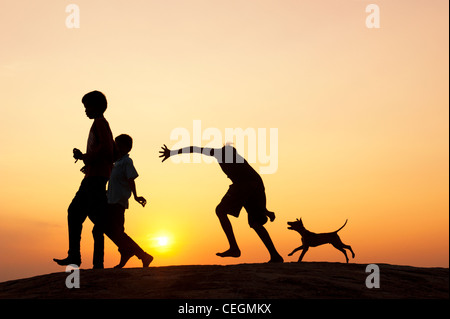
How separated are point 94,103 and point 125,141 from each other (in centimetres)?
120

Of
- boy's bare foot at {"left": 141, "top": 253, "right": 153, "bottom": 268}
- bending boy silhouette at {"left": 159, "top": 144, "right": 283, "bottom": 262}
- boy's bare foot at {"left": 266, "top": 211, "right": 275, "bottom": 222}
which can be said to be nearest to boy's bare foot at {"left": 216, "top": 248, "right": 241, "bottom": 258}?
bending boy silhouette at {"left": 159, "top": 144, "right": 283, "bottom": 262}

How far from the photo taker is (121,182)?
9.30 meters

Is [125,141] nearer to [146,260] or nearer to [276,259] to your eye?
[146,260]

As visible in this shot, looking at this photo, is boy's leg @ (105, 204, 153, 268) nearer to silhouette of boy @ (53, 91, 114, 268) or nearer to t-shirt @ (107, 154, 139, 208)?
t-shirt @ (107, 154, 139, 208)

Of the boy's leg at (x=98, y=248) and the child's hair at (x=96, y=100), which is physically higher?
the child's hair at (x=96, y=100)

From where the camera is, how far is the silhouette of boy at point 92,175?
8273 millimetres

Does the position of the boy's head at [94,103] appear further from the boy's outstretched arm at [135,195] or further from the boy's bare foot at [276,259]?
the boy's bare foot at [276,259]

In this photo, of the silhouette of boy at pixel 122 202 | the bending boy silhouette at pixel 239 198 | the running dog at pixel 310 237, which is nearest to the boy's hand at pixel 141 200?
the silhouette of boy at pixel 122 202

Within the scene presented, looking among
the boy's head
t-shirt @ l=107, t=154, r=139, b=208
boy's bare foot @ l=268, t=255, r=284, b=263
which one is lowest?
boy's bare foot @ l=268, t=255, r=284, b=263

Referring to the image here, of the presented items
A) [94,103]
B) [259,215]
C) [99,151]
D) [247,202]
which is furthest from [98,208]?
[259,215]

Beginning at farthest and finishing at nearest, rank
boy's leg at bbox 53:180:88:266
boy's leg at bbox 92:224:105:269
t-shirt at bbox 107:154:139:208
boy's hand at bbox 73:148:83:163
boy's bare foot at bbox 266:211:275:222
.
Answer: boy's bare foot at bbox 266:211:275:222 < t-shirt at bbox 107:154:139:208 < boy's leg at bbox 92:224:105:269 < boy's leg at bbox 53:180:88:266 < boy's hand at bbox 73:148:83:163

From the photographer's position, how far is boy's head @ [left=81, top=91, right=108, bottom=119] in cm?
851
